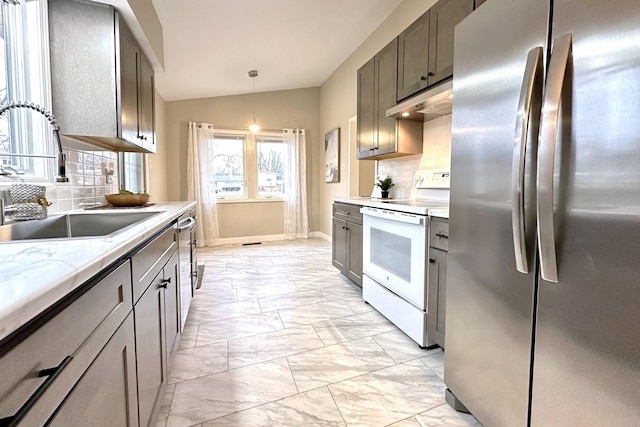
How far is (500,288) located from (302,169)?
5.10 meters

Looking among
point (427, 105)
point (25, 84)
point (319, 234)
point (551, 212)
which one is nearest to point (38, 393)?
point (551, 212)

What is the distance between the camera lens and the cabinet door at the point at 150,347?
109 centimetres

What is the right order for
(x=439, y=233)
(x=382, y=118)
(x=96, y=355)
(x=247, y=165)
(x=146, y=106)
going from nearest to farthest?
1. (x=96, y=355)
2. (x=439, y=233)
3. (x=146, y=106)
4. (x=382, y=118)
5. (x=247, y=165)

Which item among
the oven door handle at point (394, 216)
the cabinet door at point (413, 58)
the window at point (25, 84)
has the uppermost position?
the cabinet door at point (413, 58)

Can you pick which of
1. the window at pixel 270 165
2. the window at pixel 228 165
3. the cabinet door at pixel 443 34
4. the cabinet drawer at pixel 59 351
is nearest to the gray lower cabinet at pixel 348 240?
the cabinet door at pixel 443 34

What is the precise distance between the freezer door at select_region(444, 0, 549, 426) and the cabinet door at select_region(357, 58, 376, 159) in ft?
6.12

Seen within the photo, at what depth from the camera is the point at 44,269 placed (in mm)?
608

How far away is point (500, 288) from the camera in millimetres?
1201

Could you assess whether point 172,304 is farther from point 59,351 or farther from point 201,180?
point 201,180

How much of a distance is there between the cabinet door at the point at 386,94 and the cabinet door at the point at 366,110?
11 cm

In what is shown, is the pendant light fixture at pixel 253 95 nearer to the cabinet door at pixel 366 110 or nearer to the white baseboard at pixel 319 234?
the cabinet door at pixel 366 110

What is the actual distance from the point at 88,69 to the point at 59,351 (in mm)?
1987

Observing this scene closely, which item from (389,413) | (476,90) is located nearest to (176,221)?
(389,413)

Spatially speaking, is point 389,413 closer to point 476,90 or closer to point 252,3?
point 476,90
